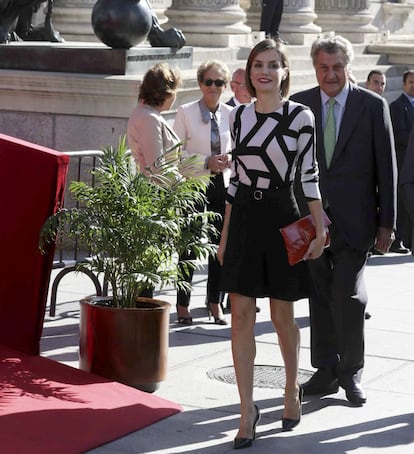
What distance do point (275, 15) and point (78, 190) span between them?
1419cm

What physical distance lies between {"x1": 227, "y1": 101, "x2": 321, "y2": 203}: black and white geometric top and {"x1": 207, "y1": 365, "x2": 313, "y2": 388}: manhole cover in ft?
5.28

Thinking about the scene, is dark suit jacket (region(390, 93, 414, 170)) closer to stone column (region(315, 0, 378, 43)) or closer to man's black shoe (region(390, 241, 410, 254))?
man's black shoe (region(390, 241, 410, 254))

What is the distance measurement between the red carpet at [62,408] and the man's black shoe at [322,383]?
87cm

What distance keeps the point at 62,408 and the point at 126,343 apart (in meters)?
0.69

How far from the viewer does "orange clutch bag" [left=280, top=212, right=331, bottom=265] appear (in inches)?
257

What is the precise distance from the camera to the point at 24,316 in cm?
793

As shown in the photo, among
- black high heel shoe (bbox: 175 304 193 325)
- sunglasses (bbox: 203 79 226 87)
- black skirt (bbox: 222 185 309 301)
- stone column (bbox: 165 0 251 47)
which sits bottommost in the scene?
black high heel shoe (bbox: 175 304 193 325)

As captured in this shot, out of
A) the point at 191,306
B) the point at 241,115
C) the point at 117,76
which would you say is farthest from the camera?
the point at 117,76

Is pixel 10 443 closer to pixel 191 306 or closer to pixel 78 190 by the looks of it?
pixel 78 190

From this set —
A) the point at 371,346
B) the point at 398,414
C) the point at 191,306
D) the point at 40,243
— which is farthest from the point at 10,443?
the point at 191,306

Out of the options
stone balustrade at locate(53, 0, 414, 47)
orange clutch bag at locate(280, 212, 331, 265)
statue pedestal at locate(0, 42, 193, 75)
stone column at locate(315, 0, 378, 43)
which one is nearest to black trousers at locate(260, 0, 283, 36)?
stone balustrade at locate(53, 0, 414, 47)

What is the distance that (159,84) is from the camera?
29.2 ft

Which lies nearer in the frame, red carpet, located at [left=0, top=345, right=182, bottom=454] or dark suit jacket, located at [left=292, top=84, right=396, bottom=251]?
red carpet, located at [left=0, top=345, right=182, bottom=454]

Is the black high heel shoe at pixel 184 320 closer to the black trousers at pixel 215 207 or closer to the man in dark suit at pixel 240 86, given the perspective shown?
the black trousers at pixel 215 207
